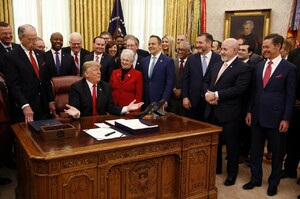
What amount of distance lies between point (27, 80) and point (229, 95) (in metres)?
2.30

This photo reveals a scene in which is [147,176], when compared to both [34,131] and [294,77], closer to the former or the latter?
[34,131]

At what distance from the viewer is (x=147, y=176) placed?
2.74m

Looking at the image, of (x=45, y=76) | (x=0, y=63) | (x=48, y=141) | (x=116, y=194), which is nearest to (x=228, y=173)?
(x=116, y=194)

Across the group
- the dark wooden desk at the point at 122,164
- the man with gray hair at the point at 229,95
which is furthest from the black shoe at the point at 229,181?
the dark wooden desk at the point at 122,164

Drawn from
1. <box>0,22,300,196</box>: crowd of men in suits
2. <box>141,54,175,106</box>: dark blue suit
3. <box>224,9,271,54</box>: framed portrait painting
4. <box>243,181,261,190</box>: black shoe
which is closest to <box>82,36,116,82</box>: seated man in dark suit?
<box>0,22,300,196</box>: crowd of men in suits

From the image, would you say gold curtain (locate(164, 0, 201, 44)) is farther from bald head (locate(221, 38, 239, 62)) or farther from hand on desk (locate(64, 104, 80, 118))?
hand on desk (locate(64, 104, 80, 118))

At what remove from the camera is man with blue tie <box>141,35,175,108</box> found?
419 cm

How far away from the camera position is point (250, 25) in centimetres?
709

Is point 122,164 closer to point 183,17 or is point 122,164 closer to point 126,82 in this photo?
point 126,82

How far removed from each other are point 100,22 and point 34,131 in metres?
4.56

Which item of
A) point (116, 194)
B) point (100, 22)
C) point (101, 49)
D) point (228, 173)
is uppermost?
point (100, 22)

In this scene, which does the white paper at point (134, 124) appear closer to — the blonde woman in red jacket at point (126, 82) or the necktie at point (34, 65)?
the blonde woman in red jacket at point (126, 82)

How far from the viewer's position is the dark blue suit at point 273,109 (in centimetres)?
324

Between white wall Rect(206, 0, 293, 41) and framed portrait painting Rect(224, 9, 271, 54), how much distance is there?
0.12 m
